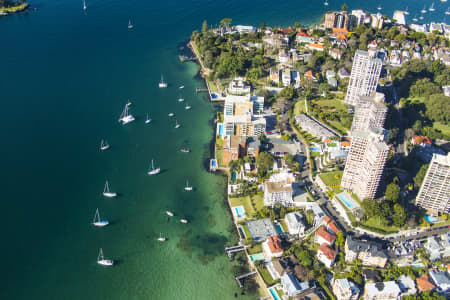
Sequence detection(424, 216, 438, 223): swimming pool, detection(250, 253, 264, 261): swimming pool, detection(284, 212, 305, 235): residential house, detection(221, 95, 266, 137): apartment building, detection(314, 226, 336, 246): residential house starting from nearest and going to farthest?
detection(314, 226, 336, 246): residential house, detection(250, 253, 264, 261): swimming pool, detection(284, 212, 305, 235): residential house, detection(424, 216, 438, 223): swimming pool, detection(221, 95, 266, 137): apartment building

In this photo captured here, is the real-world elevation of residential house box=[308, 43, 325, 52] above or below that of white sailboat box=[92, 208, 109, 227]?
above

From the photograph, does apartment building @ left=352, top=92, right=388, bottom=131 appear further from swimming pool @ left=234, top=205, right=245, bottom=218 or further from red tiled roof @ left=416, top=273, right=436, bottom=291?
red tiled roof @ left=416, top=273, right=436, bottom=291

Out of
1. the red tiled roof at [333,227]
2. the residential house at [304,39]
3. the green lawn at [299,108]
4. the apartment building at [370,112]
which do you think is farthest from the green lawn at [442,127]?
the residential house at [304,39]

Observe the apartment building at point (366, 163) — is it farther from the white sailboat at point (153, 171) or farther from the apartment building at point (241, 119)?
the white sailboat at point (153, 171)

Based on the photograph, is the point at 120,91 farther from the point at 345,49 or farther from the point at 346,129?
the point at 345,49

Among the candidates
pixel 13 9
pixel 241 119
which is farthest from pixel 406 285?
pixel 13 9

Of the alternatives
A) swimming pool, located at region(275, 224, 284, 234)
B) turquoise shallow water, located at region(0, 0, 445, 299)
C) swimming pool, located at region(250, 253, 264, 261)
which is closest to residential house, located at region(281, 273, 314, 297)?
swimming pool, located at region(250, 253, 264, 261)
